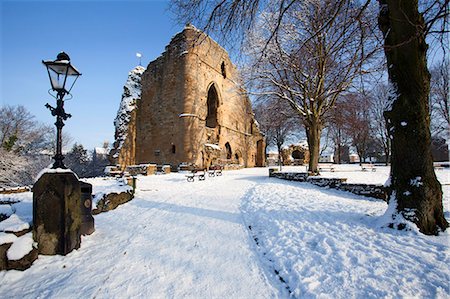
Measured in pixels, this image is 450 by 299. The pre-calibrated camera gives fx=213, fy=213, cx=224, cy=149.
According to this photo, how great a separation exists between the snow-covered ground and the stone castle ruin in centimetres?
1660

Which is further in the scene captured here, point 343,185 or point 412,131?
point 343,185

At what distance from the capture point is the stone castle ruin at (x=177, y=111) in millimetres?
21031

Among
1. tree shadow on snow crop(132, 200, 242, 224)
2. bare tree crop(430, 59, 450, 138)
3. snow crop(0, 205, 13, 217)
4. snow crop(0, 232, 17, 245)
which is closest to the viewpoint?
snow crop(0, 232, 17, 245)

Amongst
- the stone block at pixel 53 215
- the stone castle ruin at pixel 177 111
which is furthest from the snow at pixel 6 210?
the stone castle ruin at pixel 177 111

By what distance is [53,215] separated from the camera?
314cm

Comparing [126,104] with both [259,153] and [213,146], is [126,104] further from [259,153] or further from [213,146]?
[259,153]

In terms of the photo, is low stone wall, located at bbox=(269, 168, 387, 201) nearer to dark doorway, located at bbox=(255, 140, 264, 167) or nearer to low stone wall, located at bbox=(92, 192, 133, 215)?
low stone wall, located at bbox=(92, 192, 133, 215)

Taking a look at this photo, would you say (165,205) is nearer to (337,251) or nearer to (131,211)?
(131,211)

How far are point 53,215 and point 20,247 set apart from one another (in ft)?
1.61

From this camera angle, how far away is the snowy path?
2303 mm

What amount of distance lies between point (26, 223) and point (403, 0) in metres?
6.94

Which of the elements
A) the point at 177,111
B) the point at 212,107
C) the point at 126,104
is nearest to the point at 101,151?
the point at 126,104

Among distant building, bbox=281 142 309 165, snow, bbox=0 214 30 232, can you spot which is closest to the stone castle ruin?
distant building, bbox=281 142 309 165

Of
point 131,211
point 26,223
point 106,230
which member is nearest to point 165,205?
point 131,211
